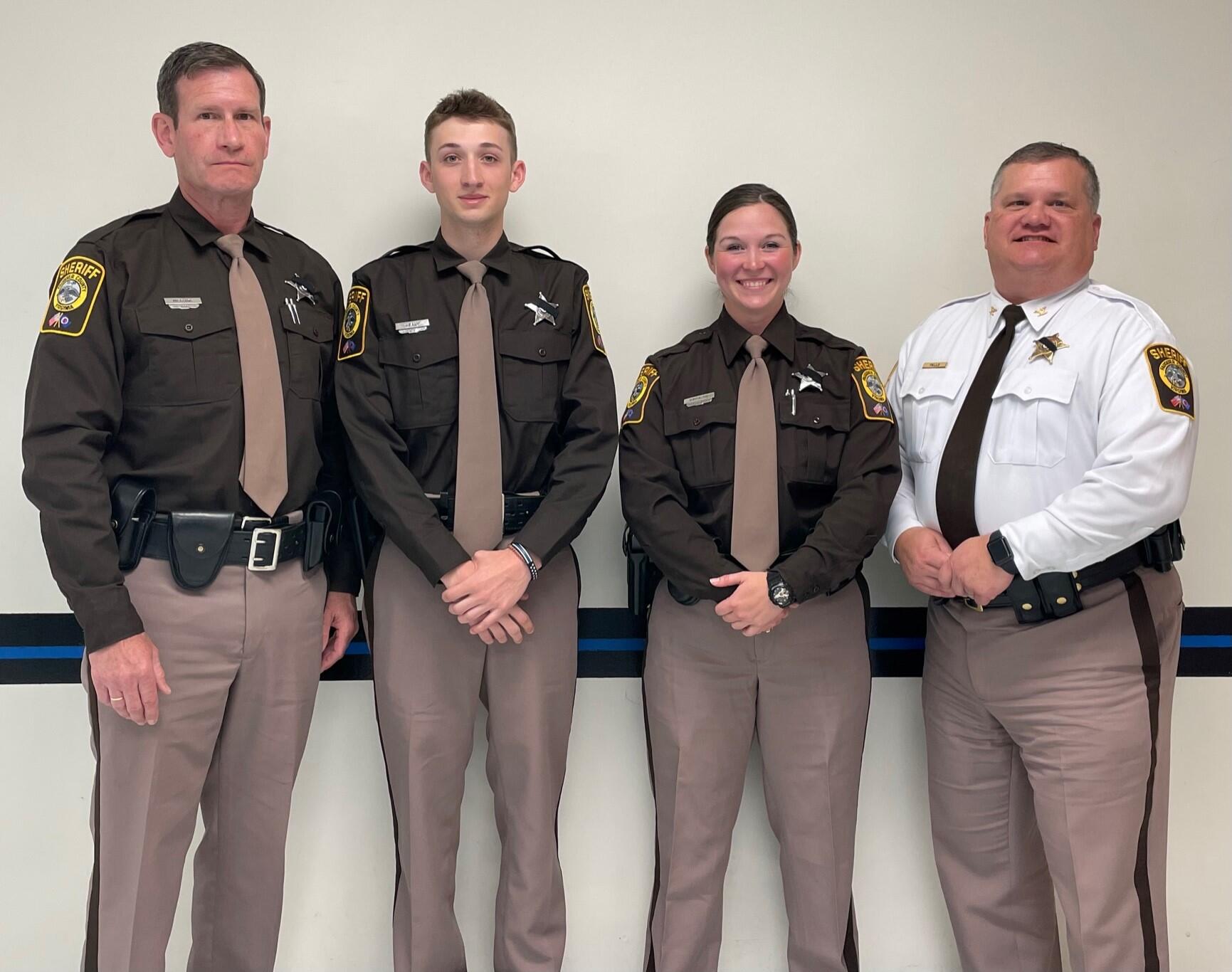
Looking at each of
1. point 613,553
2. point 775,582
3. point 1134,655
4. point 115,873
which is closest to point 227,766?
point 115,873

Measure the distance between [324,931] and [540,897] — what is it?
771mm

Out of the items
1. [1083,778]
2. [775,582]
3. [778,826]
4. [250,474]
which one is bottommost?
[778,826]

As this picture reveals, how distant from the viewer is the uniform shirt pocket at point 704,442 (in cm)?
221

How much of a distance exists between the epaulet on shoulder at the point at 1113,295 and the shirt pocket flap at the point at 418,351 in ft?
5.12

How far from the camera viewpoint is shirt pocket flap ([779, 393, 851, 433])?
2213 mm

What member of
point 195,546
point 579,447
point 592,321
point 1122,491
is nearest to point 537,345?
point 592,321

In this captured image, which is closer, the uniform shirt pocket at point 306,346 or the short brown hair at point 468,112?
the uniform shirt pocket at point 306,346

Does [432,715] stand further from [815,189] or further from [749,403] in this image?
[815,189]

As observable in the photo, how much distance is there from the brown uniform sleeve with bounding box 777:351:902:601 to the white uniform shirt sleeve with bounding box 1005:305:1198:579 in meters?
0.29

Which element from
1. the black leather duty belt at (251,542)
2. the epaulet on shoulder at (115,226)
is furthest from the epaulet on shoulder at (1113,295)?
the epaulet on shoulder at (115,226)

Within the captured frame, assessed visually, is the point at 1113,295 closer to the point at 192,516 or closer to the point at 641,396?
the point at 641,396

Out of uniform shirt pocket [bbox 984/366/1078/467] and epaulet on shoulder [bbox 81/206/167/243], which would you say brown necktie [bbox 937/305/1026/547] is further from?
epaulet on shoulder [bbox 81/206/167/243]

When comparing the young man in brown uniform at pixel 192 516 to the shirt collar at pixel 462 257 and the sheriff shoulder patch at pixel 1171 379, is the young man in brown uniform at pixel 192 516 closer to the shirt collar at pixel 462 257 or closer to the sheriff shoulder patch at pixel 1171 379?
the shirt collar at pixel 462 257

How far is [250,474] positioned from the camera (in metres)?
1.94
